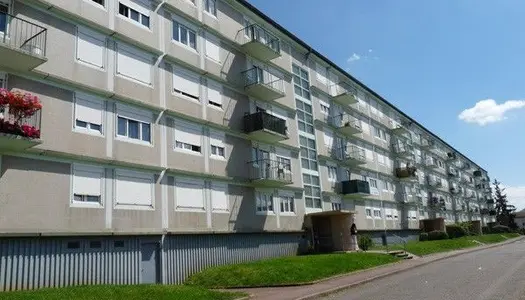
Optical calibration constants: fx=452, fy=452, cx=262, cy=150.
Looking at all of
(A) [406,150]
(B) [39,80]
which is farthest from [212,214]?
(A) [406,150]

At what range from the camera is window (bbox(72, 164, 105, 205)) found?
1759 centimetres

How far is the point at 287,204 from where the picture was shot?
3152cm

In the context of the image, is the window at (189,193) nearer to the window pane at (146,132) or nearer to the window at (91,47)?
the window pane at (146,132)

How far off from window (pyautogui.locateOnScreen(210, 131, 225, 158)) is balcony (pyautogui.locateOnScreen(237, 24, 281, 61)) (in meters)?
6.83

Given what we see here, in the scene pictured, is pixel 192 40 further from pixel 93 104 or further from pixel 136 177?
pixel 136 177

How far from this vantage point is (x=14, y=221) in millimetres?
15273

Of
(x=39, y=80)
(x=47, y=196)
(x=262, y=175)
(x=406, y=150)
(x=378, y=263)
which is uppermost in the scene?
(x=406, y=150)

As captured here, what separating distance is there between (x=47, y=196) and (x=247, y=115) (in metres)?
14.5

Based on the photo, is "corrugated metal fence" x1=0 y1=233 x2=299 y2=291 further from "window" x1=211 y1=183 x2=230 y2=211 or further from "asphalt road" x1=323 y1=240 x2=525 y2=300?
"asphalt road" x1=323 y1=240 x2=525 y2=300

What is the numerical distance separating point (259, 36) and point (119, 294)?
2195 cm

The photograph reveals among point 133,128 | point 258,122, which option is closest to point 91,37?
point 133,128

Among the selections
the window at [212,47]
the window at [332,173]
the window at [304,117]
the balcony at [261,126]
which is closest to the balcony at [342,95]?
the window at [304,117]

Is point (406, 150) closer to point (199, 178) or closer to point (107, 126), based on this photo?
point (199, 178)

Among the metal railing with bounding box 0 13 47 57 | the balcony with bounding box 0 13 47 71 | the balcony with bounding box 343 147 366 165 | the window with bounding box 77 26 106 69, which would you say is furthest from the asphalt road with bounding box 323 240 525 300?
the balcony with bounding box 343 147 366 165
